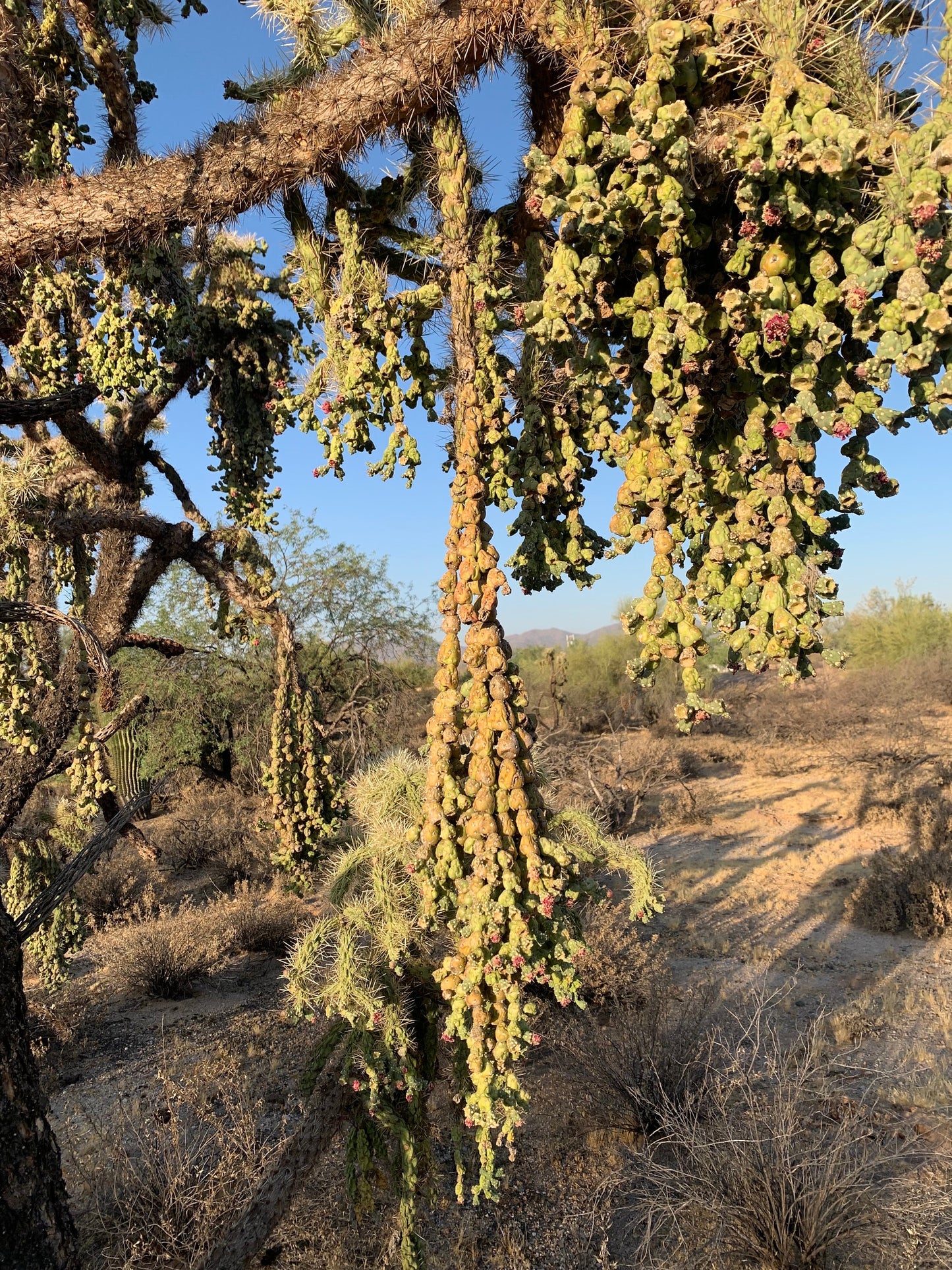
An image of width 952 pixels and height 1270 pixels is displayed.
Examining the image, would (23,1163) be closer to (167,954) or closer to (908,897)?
(167,954)

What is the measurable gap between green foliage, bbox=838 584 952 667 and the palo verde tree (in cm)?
2595

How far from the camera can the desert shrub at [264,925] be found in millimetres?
8359

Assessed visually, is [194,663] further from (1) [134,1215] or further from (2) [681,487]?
(2) [681,487]

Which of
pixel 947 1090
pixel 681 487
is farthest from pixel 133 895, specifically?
pixel 681 487

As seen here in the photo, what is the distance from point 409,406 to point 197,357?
206cm

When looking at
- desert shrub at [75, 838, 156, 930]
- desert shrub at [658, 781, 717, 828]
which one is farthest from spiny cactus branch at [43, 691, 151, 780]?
desert shrub at [658, 781, 717, 828]

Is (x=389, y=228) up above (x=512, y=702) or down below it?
above

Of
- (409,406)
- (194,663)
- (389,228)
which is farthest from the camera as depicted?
(194,663)

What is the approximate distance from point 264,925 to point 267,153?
8333 millimetres

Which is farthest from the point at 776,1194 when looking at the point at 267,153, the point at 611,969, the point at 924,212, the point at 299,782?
the point at 267,153

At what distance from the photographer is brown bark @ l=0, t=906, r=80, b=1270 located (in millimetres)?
2168

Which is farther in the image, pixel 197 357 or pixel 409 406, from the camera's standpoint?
pixel 197 357

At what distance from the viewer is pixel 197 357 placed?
3.66m

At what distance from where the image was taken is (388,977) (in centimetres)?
296
